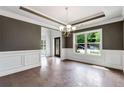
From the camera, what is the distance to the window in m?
5.14

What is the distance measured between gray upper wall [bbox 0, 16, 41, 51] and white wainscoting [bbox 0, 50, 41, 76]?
225mm

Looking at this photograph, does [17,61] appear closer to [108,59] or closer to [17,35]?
[17,35]

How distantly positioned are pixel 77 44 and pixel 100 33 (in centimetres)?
200

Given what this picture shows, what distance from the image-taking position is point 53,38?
29.7ft

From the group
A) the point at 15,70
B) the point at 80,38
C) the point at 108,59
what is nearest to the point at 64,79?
the point at 15,70

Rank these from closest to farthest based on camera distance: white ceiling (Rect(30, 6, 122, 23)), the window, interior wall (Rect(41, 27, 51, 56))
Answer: white ceiling (Rect(30, 6, 122, 23))
the window
interior wall (Rect(41, 27, 51, 56))

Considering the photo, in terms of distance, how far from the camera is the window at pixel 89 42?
5141 mm

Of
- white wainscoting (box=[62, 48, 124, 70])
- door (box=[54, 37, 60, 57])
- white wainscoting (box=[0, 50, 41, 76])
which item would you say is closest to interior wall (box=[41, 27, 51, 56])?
door (box=[54, 37, 60, 57])

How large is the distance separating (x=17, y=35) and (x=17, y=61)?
119 cm

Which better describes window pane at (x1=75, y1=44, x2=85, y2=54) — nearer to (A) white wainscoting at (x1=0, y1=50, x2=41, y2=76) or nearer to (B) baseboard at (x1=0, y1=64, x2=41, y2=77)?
(A) white wainscoting at (x1=0, y1=50, x2=41, y2=76)

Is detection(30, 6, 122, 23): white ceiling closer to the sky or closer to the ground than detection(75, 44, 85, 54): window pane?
closer to the sky
